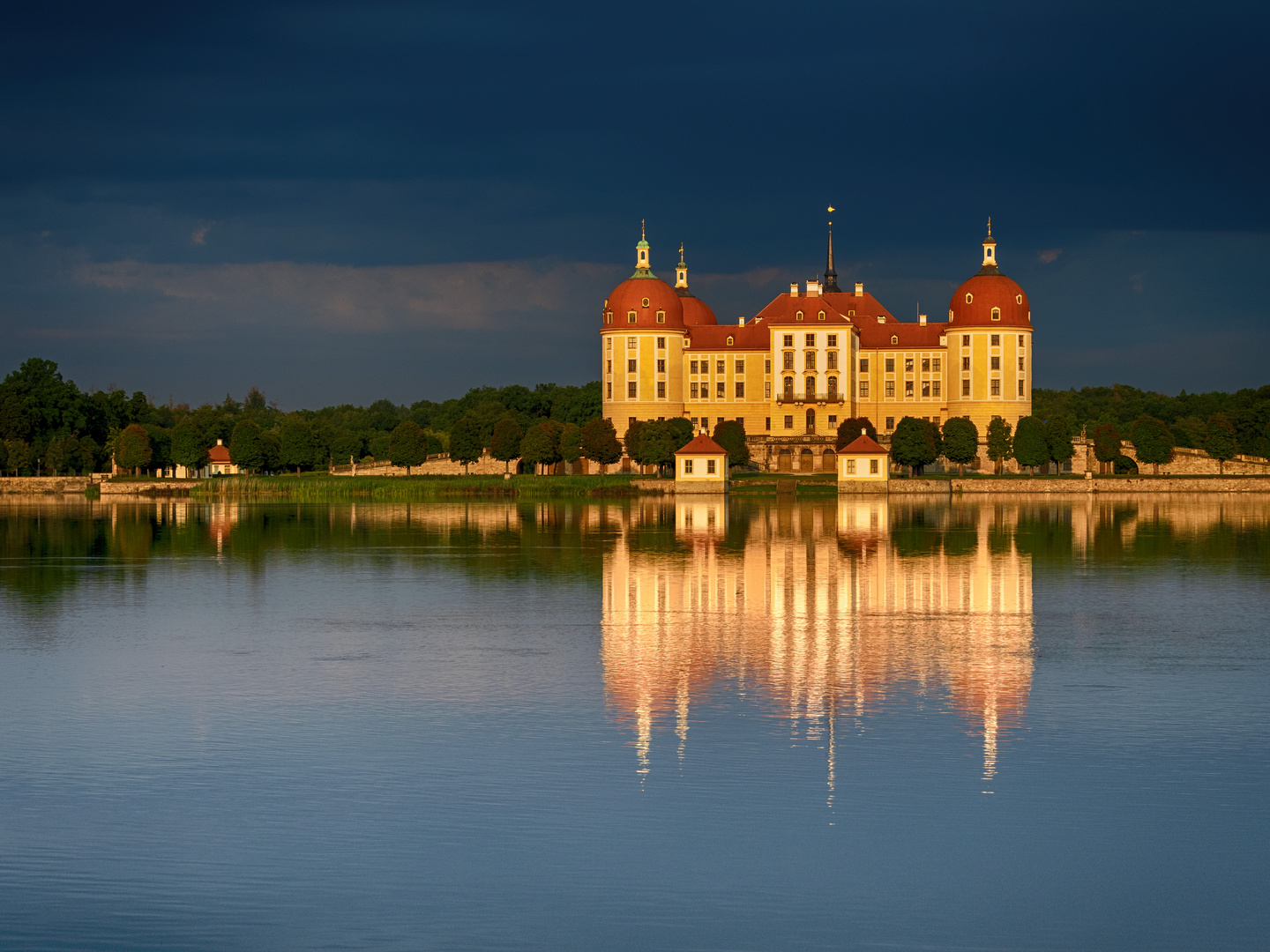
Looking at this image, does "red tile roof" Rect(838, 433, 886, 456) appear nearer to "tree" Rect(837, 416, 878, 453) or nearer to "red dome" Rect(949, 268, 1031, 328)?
"tree" Rect(837, 416, 878, 453)

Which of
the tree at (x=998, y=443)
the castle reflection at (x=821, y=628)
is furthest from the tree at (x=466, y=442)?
the castle reflection at (x=821, y=628)

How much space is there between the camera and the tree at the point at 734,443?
7938 cm

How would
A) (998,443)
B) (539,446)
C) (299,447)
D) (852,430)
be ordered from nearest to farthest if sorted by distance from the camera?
(539,446) → (998,443) → (852,430) → (299,447)

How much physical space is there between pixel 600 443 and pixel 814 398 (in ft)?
55.1

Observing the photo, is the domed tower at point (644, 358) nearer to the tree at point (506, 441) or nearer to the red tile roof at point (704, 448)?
the tree at point (506, 441)

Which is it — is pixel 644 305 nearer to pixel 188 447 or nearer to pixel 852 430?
pixel 852 430

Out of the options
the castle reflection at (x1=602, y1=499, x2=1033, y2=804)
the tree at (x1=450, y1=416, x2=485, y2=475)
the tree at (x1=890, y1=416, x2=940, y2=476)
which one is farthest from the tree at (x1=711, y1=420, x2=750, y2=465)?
the castle reflection at (x1=602, y1=499, x2=1033, y2=804)

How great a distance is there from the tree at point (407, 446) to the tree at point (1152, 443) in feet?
132

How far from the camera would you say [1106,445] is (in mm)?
83875

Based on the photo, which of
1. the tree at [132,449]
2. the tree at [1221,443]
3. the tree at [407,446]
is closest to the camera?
the tree at [132,449]

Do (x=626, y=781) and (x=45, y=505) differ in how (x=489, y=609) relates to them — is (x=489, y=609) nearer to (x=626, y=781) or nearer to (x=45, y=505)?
(x=626, y=781)

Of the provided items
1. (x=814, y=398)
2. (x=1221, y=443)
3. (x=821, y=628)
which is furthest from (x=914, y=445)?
(x=821, y=628)

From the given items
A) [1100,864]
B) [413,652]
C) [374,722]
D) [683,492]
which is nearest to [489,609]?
[413,652]

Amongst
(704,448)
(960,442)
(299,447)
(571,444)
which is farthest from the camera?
(299,447)
